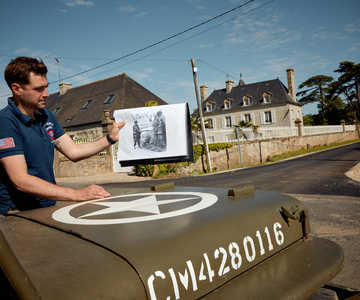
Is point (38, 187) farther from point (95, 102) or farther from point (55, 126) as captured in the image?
point (95, 102)

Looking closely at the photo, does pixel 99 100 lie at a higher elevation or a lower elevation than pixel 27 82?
higher

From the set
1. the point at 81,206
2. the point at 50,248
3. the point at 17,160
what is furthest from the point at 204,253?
the point at 17,160

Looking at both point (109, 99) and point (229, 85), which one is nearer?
→ point (109, 99)

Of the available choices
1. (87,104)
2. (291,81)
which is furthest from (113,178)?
(291,81)

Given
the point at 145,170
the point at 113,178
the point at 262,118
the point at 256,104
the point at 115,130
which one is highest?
the point at 256,104

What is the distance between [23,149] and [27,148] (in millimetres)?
36

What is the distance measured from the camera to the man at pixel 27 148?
193 cm

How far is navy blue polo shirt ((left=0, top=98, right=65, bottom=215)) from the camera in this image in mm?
2041

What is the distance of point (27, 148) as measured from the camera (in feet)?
7.02

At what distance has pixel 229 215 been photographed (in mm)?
1460

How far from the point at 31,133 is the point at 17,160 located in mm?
287

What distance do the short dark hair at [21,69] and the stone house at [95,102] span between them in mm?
27685

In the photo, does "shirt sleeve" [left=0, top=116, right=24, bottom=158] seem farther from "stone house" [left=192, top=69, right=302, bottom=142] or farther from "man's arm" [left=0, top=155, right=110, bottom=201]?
"stone house" [left=192, top=69, right=302, bottom=142]

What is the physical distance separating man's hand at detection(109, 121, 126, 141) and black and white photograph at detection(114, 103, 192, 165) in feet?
0.13
